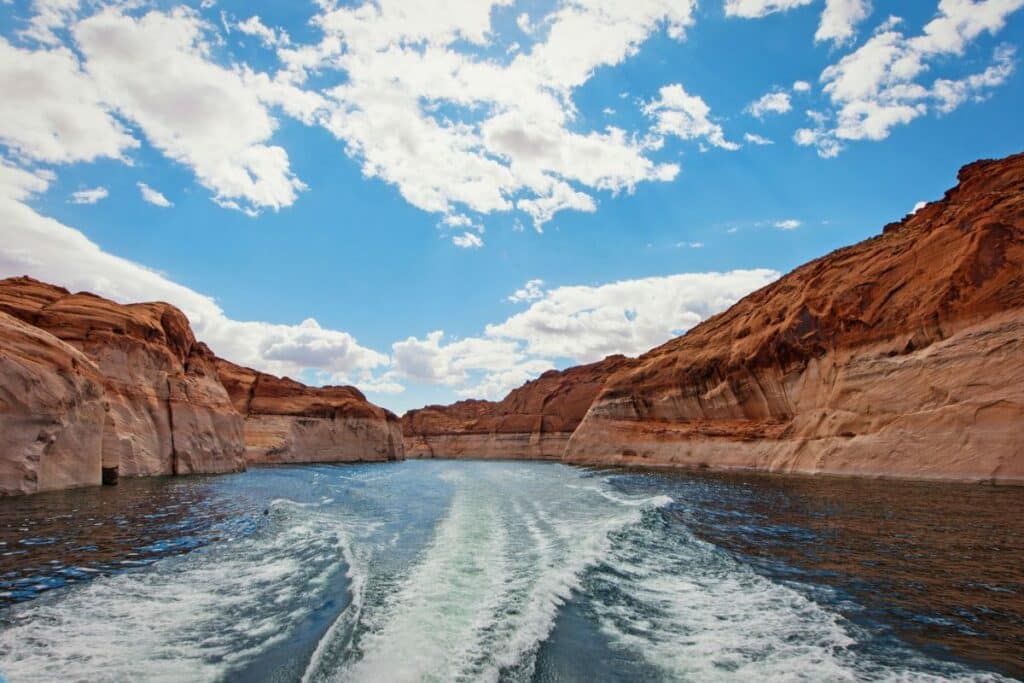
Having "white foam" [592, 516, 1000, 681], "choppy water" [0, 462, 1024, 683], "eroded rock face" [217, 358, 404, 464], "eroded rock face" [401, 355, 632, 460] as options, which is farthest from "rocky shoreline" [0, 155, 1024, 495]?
"eroded rock face" [401, 355, 632, 460]

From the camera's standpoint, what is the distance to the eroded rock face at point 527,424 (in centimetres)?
9212

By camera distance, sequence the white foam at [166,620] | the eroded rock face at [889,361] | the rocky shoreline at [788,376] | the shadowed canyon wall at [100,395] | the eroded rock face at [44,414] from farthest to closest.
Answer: the eroded rock face at [889,361] < the rocky shoreline at [788,376] < the shadowed canyon wall at [100,395] < the eroded rock face at [44,414] < the white foam at [166,620]

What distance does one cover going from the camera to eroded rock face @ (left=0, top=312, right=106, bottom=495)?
15227mm

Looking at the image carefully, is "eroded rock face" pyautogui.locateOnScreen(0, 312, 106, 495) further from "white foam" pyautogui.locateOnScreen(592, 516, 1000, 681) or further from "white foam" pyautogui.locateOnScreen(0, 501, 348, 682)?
"white foam" pyautogui.locateOnScreen(592, 516, 1000, 681)

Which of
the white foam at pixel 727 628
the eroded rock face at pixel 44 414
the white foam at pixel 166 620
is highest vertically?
the eroded rock face at pixel 44 414

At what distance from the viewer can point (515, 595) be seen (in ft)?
23.9

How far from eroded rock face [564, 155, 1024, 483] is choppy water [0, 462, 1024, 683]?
8327 mm

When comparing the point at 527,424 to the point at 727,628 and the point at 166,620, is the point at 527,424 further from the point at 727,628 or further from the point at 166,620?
the point at 166,620

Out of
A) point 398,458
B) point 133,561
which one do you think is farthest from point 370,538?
point 398,458

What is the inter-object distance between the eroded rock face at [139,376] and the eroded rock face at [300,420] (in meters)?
21.5

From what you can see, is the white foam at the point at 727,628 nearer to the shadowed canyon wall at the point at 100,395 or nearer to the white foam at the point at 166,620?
the white foam at the point at 166,620

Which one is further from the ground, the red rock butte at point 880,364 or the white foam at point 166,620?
the red rock butte at point 880,364

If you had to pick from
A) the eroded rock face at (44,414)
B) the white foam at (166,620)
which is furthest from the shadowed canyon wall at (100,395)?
the white foam at (166,620)

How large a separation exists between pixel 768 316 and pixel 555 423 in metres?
60.0
